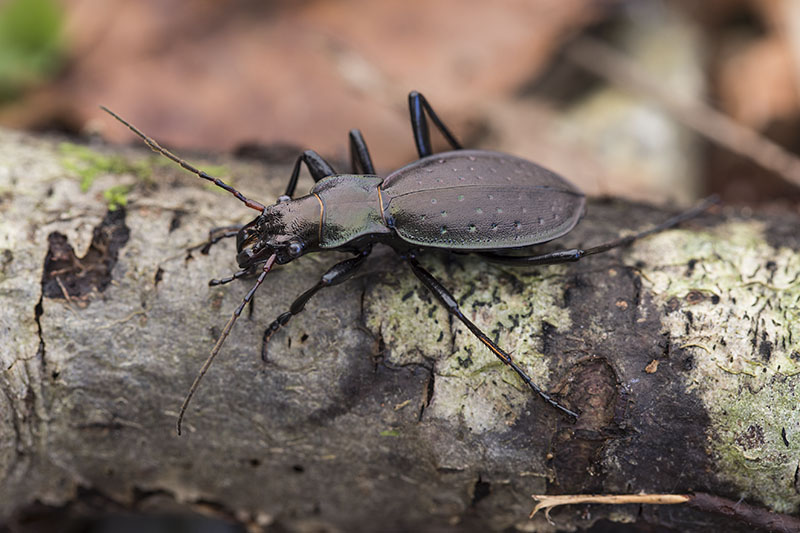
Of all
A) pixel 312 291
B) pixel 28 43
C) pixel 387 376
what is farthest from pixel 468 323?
pixel 28 43

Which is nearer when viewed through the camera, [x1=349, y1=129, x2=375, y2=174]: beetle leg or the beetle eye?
the beetle eye

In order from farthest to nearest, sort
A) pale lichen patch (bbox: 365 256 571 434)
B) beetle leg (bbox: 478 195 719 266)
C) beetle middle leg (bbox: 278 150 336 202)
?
beetle middle leg (bbox: 278 150 336 202) → beetle leg (bbox: 478 195 719 266) → pale lichen patch (bbox: 365 256 571 434)

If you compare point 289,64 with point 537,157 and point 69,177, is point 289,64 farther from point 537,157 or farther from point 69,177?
point 69,177

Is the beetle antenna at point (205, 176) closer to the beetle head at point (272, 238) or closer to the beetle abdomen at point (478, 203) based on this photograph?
the beetle head at point (272, 238)

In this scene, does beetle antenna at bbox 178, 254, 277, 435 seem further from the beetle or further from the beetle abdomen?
the beetle abdomen

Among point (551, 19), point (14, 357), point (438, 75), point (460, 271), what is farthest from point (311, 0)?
point (14, 357)

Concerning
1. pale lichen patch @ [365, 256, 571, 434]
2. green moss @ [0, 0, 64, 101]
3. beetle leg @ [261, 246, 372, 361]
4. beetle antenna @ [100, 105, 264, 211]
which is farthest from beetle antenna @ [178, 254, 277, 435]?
green moss @ [0, 0, 64, 101]

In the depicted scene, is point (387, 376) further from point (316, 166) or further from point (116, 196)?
point (116, 196)
